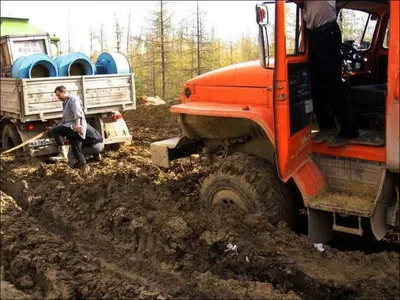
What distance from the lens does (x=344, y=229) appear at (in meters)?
3.85

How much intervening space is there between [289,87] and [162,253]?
72.4 inches

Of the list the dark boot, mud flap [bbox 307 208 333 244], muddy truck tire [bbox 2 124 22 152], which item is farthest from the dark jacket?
mud flap [bbox 307 208 333 244]

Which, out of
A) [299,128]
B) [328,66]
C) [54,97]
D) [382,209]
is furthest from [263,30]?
[54,97]

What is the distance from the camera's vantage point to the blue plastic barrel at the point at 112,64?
939 cm

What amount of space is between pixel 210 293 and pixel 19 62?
6420 mm

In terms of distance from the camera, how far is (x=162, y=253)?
4.33m

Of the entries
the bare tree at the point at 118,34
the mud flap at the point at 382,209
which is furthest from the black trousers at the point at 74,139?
the bare tree at the point at 118,34

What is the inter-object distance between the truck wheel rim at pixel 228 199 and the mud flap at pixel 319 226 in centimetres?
65

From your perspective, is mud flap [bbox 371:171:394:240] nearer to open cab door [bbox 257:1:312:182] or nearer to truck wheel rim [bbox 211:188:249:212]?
open cab door [bbox 257:1:312:182]

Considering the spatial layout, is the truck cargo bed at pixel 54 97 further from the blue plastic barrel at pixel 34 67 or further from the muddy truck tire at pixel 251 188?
the muddy truck tire at pixel 251 188

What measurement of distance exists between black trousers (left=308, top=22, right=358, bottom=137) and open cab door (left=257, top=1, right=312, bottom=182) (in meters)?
0.10

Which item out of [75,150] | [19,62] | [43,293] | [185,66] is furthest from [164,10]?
[43,293]

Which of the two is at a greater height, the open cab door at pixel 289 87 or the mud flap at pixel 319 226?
the open cab door at pixel 289 87

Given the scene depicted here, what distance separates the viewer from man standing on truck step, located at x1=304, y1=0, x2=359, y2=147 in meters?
3.95
